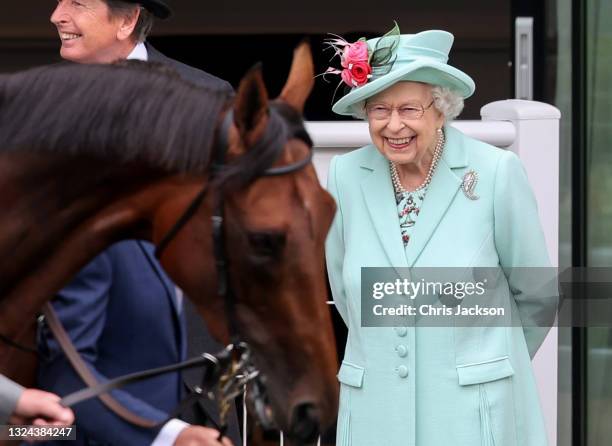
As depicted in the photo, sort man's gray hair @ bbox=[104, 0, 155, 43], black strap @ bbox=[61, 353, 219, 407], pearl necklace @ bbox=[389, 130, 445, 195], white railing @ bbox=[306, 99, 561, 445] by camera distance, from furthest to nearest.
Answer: white railing @ bbox=[306, 99, 561, 445] < pearl necklace @ bbox=[389, 130, 445, 195] < man's gray hair @ bbox=[104, 0, 155, 43] < black strap @ bbox=[61, 353, 219, 407]

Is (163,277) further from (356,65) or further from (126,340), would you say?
(356,65)

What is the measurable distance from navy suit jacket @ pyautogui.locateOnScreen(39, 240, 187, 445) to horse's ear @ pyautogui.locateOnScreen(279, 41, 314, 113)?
19.4 inches

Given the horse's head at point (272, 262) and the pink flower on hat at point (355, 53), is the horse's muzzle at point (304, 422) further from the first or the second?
the pink flower on hat at point (355, 53)

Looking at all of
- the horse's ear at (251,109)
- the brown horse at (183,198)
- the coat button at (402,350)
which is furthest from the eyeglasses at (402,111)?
the horse's ear at (251,109)

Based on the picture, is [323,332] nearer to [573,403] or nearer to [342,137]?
→ [342,137]

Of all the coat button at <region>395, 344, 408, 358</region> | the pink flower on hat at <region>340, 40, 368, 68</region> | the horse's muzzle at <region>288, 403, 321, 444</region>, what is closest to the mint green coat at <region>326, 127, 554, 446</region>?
the coat button at <region>395, 344, 408, 358</region>

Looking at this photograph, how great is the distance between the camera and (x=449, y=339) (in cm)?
395

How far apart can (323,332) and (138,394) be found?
0.58 metres

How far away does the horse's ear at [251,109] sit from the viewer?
2.82 m

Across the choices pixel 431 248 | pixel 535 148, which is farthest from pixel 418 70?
pixel 535 148

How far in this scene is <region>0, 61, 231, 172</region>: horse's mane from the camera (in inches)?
113

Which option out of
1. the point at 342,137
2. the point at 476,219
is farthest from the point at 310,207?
the point at 342,137

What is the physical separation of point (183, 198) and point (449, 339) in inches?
50.0

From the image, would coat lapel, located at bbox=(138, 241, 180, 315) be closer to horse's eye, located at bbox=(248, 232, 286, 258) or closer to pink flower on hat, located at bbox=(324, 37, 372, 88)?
horse's eye, located at bbox=(248, 232, 286, 258)
